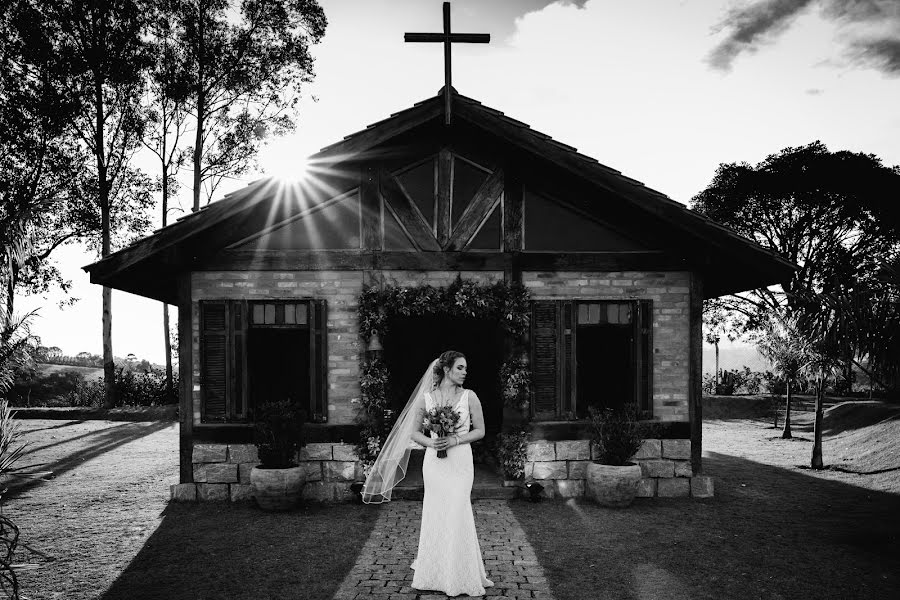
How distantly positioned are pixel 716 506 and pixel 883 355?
9.57 feet

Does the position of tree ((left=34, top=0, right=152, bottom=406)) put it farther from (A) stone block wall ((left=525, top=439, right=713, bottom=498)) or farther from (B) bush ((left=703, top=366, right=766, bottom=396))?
(B) bush ((left=703, top=366, right=766, bottom=396))

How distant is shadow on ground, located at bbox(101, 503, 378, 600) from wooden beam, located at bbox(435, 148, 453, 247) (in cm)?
404

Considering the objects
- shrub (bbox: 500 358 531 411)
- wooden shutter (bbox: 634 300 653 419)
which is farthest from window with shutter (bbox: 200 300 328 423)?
wooden shutter (bbox: 634 300 653 419)

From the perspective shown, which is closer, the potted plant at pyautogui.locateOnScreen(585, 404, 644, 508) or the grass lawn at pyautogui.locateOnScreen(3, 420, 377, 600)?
the grass lawn at pyautogui.locateOnScreen(3, 420, 377, 600)

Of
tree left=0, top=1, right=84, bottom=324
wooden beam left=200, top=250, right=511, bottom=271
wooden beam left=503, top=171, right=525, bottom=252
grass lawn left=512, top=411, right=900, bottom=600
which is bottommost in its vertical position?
grass lawn left=512, top=411, right=900, bottom=600

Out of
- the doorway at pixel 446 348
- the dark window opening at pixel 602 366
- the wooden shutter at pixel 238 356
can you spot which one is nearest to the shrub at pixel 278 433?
the wooden shutter at pixel 238 356

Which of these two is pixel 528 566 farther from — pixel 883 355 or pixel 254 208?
pixel 254 208

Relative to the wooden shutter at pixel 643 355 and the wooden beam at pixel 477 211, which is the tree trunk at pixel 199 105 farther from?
the wooden shutter at pixel 643 355

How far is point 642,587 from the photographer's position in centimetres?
508

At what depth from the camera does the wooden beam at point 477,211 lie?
27.3 feet

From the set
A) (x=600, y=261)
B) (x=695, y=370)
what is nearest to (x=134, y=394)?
(x=600, y=261)

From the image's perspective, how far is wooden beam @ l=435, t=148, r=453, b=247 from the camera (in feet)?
27.2

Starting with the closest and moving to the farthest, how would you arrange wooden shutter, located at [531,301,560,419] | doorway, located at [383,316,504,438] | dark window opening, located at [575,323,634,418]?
wooden shutter, located at [531,301,560,419] < dark window opening, located at [575,323,634,418] < doorway, located at [383,316,504,438]

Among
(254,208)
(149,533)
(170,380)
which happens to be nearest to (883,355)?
(254,208)
